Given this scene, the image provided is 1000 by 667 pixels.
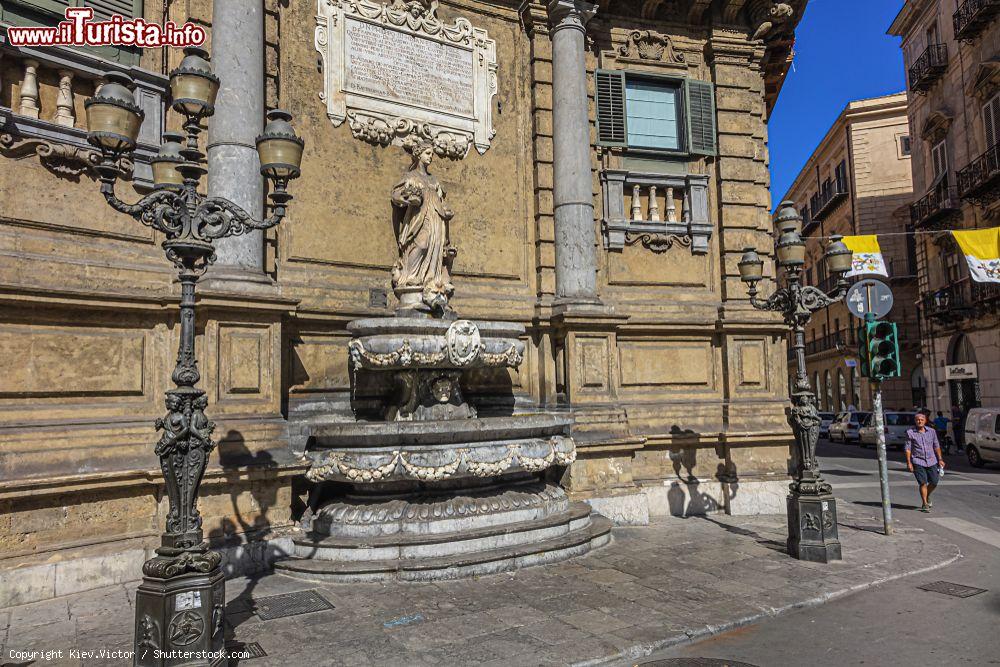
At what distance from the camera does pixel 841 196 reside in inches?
1555

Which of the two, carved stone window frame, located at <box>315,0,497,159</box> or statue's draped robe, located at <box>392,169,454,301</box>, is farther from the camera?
carved stone window frame, located at <box>315,0,497,159</box>

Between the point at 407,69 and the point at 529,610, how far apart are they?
7960mm

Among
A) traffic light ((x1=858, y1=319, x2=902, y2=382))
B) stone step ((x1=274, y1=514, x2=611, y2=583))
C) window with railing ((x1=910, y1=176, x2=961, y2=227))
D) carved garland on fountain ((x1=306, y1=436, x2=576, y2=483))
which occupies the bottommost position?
stone step ((x1=274, y1=514, x2=611, y2=583))

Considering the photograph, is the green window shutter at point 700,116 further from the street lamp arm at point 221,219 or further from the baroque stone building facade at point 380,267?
the street lamp arm at point 221,219

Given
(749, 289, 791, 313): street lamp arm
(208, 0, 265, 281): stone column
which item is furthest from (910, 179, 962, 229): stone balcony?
(208, 0, 265, 281): stone column

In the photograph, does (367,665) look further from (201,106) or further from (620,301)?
(620,301)

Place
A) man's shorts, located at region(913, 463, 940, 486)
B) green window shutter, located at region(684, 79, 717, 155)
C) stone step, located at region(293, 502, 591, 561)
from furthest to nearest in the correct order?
green window shutter, located at region(684, 79, 717, 155) < man's shorts, located at region(913, 463, 940, 486) < stone step, located at region(293, 502, 591, 561)

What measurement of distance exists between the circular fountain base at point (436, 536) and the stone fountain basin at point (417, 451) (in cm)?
40

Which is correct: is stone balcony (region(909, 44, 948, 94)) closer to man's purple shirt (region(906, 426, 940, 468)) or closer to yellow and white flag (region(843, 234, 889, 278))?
yellow and white flag (region(843, 234, 889, 278))

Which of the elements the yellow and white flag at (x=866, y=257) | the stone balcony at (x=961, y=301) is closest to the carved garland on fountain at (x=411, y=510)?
the yellow and white flag at (x=866, y=257)

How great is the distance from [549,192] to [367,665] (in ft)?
26.2

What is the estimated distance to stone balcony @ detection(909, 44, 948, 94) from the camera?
27594 millimetres

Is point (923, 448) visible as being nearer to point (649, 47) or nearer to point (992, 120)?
point (649, 47)

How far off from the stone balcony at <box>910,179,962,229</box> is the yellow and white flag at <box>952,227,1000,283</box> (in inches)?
369
